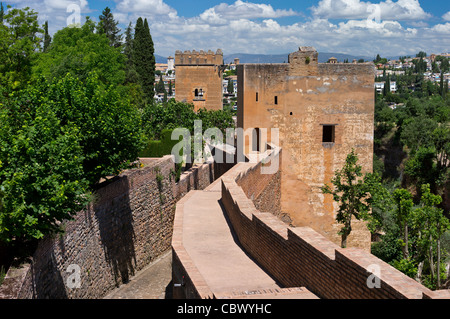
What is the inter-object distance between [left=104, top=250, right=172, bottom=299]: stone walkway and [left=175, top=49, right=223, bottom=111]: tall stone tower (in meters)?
25.5

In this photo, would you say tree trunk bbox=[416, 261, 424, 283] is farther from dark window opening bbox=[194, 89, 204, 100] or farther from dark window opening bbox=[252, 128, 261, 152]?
dark window opening bbox=[194, 89, 204, 100]

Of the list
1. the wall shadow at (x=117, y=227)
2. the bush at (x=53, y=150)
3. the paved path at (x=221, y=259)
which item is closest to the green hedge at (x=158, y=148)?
the wall shadow at (x=117, y=227)

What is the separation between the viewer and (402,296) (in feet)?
17.4

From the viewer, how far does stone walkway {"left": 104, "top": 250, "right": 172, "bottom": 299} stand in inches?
546

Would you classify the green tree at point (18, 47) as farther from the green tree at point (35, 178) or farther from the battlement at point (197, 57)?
the battlement at point (197, 57)

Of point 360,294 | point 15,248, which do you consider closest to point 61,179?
point 15,248

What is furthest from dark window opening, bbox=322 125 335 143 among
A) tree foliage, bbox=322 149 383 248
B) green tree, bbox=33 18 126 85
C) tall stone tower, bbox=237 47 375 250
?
green tree, bbox=33 18 126 85

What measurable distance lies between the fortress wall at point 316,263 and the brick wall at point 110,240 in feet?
11.6

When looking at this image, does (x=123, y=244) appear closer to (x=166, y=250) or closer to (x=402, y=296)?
(x=166, y=250)

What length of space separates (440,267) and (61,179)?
18.3 metres

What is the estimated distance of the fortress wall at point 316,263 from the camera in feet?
18.7

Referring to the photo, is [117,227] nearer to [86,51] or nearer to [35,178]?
[35,178]
